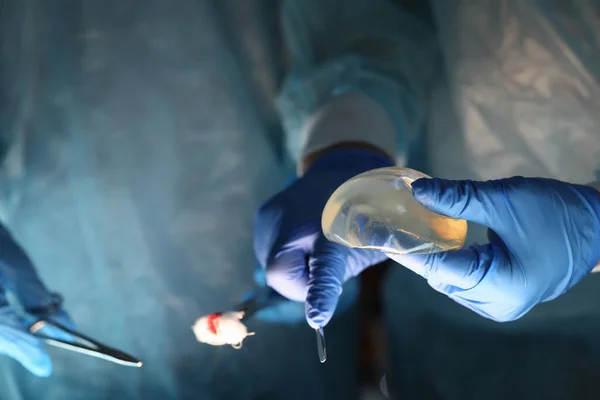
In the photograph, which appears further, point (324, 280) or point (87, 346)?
point (87, 346)

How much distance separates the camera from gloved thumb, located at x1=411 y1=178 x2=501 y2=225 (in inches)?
19.5

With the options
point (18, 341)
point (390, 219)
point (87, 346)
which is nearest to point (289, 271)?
point (390, 219)

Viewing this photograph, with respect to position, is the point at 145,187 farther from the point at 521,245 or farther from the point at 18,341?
the point at 521,245

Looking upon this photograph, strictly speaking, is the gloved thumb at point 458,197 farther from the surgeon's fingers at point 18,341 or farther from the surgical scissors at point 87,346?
the surgeon's fingers at point 18,341

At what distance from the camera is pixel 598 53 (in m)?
0.72

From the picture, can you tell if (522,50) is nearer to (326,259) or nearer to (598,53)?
(598,53)

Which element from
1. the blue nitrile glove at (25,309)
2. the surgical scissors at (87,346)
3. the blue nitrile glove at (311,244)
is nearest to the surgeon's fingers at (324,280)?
the blue nitrile glove at (311,244)

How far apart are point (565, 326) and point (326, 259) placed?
0.44 meters

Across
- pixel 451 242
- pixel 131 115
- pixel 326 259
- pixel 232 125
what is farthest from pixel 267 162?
pixel 451 242

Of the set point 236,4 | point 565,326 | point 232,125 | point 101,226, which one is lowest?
point 565,326

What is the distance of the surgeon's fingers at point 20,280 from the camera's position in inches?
31.5

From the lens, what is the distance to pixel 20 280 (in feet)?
2.64

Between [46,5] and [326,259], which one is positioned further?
[46,5]

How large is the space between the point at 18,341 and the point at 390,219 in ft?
1.92
